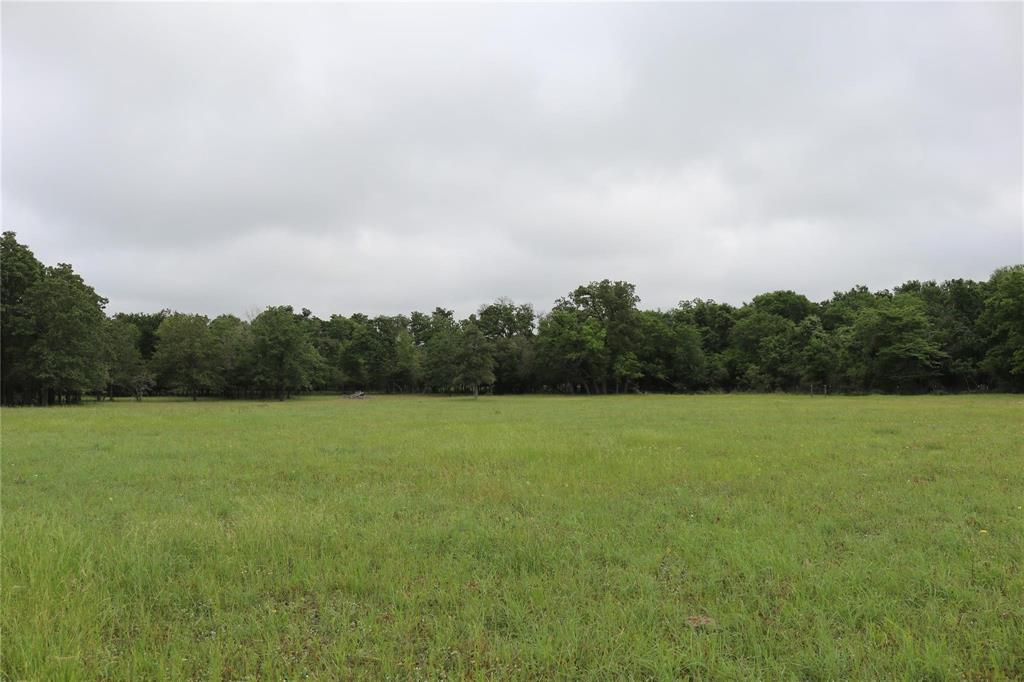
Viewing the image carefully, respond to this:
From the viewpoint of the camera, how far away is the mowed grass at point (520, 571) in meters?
4.35

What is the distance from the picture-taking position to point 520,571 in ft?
20.2

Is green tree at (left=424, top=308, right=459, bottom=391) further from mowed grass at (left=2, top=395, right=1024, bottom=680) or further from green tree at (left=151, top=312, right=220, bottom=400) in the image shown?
mowed grass at (left=2, top=395, right=1024, bottom=680)

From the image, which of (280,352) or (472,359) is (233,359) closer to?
(280,352)

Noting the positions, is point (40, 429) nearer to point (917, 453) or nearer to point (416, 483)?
point (416, 483)

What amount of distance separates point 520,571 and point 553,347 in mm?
74862

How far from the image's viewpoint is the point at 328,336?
110 metres

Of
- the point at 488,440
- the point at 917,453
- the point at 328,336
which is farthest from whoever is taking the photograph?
the point at 328,336

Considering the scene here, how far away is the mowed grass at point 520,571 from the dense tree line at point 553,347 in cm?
4701

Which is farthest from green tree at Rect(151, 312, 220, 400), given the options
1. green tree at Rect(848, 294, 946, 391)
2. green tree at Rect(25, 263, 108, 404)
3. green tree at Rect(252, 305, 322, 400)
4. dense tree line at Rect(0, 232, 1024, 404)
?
green tree at Rect(848, 294, 946, 391)

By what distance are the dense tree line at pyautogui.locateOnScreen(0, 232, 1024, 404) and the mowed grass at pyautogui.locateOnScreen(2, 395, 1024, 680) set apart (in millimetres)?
47008

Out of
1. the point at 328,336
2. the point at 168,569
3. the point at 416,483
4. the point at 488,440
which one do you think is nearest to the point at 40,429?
the point at 488,440

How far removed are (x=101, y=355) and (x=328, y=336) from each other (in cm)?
5673

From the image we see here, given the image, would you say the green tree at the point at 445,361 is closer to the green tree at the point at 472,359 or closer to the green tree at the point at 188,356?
the green tree at the point at 472,359

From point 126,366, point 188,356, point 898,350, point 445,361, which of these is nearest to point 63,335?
point 188,356
